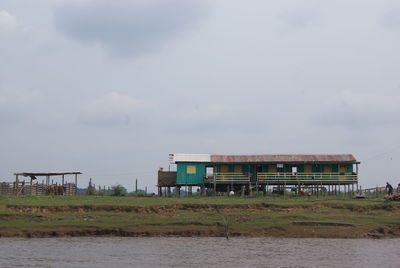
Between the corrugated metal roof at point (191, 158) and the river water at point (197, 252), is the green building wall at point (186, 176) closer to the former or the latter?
the corrugated metal roof at point (191, 158)

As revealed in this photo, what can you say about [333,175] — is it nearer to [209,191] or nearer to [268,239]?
[209,191]

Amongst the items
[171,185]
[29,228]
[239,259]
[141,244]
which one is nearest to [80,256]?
[141,244]

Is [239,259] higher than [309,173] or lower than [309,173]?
lower

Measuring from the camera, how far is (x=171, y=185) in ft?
177

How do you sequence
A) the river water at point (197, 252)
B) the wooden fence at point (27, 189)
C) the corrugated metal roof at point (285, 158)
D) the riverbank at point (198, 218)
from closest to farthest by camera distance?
A: the river water at point (197, 252), the riverbank at point (198, 218), the wooden fence at point (27, 189), the corrugated metal roof at point (285, 158)

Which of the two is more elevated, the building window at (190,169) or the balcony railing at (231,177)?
the building window at (190,169)

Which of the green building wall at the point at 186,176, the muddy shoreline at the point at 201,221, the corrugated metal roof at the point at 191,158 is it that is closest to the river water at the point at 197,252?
the muddy shoreline at the point at 201,221

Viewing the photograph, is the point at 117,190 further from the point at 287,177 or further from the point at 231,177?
the point at 287,177

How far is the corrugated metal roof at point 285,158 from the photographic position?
168 ft

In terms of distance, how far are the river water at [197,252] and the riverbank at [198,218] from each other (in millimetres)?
1630

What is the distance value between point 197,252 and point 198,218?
9.48m

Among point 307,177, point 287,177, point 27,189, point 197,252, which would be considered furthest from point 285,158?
point 197,252

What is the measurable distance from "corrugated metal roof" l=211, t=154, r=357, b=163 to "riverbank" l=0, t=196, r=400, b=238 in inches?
461

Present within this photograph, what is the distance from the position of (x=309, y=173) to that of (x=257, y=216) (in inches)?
726
